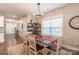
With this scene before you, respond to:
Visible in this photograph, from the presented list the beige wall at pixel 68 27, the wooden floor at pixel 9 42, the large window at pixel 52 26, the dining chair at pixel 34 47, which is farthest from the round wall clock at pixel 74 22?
the wooden floor at pixel 9 42

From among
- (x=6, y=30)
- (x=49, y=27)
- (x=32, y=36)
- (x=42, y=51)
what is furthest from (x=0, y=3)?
(x=42, y=51)

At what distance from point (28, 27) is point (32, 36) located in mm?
232

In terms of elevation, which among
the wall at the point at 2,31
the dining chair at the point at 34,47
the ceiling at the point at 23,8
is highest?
the ceiling at the point at 23,8

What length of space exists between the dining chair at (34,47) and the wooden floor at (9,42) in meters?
0.24

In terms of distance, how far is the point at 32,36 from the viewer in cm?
189

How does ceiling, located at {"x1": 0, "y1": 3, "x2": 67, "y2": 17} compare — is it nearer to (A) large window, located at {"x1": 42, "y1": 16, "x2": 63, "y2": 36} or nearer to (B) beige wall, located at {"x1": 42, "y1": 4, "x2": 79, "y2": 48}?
(B) beige wall, located at {"x1": 42, "y1": 4, "x2": 79, "y2": 48}

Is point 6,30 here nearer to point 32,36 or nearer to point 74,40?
point 32,36

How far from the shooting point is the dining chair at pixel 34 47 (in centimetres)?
179

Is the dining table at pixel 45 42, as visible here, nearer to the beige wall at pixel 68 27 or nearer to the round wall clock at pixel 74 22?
the beige wall at pixel 68 27

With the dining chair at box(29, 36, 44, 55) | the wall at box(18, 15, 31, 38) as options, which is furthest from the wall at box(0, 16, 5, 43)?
the dining chair at box(29, 36, 44, 55)

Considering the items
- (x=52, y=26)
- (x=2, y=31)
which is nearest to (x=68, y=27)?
(x=52, y=26)

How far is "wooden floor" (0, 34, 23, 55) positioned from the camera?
1.73 metres

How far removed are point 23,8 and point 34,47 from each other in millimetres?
915

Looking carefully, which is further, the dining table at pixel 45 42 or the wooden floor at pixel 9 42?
the dining table at pixel 45 42
